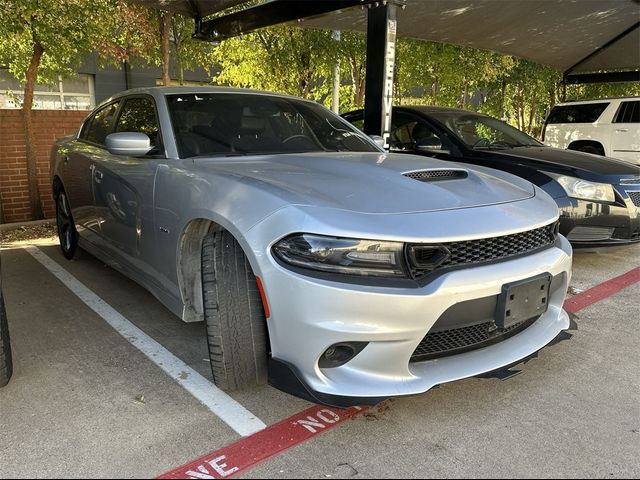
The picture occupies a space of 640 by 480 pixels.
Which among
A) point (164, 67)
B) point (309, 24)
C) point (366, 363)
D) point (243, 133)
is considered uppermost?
point (309, 24)

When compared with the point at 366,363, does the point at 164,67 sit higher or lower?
higher

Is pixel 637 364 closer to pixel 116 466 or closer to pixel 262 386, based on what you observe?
pixel 262 386

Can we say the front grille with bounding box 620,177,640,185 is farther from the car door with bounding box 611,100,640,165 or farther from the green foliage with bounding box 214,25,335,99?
the car door with bounding box 611,100,640,165

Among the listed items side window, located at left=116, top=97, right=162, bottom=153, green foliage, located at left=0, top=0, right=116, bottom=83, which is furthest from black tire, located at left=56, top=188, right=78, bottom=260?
green foliage, located at left=0, top=0, right=116, bottom=83

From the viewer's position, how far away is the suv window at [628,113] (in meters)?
10.3

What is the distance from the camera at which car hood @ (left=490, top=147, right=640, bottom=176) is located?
4754 millimetres

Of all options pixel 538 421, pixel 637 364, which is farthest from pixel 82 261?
pixel 637 364

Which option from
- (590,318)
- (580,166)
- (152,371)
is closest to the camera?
(152,371)

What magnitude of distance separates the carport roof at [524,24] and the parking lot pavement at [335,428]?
3.99m

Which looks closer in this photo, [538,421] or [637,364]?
[538,421]

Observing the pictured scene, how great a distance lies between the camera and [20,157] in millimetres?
7039

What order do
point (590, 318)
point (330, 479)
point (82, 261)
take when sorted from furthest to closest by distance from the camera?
point (82, 261)
point (590, 318)
point (330, 479)

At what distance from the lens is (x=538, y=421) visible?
2.43m

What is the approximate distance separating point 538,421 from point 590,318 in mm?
1664
